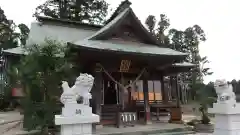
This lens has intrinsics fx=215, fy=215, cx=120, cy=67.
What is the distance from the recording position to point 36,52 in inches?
284

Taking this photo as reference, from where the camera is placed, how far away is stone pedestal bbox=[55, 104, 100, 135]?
449 cm

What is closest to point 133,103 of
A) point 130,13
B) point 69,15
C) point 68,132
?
point 130,13

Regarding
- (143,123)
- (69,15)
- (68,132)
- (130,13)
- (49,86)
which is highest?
(69,15)

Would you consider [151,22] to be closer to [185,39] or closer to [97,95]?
[185,39]

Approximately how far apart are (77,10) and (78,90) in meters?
19.9

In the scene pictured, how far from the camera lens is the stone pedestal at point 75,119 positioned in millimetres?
4488

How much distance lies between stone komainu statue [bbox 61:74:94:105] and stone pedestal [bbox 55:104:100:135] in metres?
0.15

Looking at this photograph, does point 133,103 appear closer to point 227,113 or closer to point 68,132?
point 227,113

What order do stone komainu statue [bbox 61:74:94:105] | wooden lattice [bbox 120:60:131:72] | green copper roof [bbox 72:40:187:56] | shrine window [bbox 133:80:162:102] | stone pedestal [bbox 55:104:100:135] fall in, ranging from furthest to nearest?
shrine window [bbox 133:80:162:102], wooden lattice [bbox 120:60:131:72], green copper roof [bbox 72:40:187:56], stone komainu statue [bbox 61:74:94:105], stone pedestal [bbox 55:104:100:135]

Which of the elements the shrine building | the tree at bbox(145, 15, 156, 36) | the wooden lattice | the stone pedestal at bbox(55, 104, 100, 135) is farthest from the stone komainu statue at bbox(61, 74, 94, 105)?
the tree at bbox(145, 15, 156, 36)

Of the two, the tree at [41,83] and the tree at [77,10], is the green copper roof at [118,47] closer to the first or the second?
the tree at [41,83]

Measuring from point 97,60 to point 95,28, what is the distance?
276 inches

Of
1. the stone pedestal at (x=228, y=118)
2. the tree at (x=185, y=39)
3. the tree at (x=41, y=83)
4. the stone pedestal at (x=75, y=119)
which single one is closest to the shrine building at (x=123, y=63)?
the tree at (x=41, y=83)

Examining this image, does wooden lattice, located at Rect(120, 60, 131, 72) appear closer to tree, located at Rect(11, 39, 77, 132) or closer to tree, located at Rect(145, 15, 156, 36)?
tree, located at Rect(11, 39, 77, 132)
